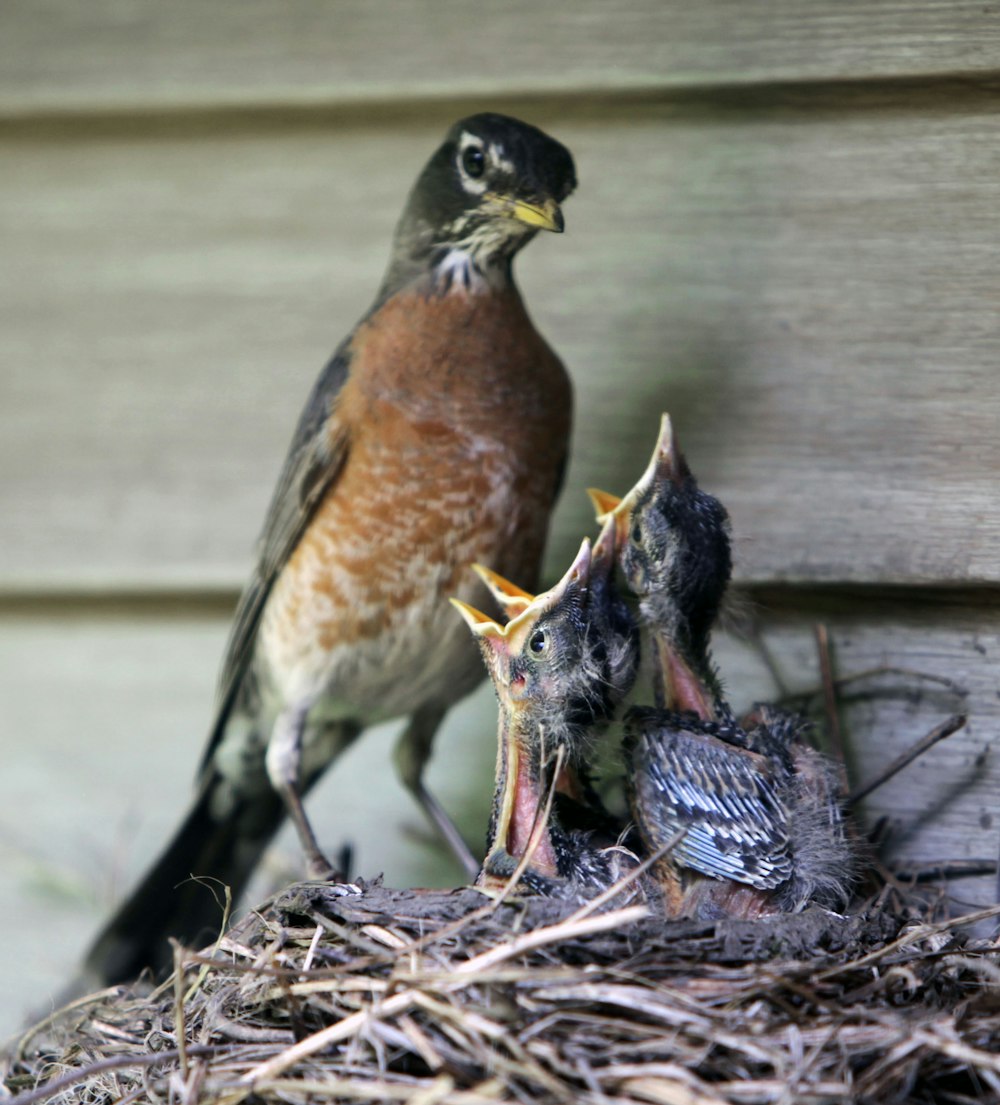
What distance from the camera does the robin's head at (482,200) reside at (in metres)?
1.66

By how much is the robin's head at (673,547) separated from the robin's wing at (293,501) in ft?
1.56

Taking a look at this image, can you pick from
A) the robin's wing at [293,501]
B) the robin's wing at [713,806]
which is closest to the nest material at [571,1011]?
the robin's wing at [713,806]

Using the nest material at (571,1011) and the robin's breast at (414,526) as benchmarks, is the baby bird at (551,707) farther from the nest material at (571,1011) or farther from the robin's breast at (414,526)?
the robin's breast at (414,526)

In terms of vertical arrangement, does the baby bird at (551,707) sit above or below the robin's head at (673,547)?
below

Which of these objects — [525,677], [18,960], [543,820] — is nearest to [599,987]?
[543,820]

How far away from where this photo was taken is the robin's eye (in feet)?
5.65

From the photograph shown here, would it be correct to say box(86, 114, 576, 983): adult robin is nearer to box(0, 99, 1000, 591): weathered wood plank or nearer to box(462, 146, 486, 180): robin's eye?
box(462, 146, 486, 180): robin's eye

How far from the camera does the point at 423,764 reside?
2.04 m

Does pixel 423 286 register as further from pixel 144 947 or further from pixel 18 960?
pixel 18 960

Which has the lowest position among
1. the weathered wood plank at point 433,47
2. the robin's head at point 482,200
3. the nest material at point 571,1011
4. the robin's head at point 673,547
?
the nest material at point 571,1011

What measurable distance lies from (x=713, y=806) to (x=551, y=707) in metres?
→ 0.23

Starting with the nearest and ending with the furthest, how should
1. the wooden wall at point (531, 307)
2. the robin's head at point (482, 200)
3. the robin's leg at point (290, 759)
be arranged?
1. the robin's head at point (482, 200)
2. the wooden wall at point (531, 307)
3. the robin's leg at point (290, 759)

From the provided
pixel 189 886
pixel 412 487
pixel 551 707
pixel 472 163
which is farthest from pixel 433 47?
pixel 189 886

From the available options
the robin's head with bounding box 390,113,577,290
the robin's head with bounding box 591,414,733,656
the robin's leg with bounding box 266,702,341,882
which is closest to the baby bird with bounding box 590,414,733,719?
the robin's head with bounding box 591,414,733,656
